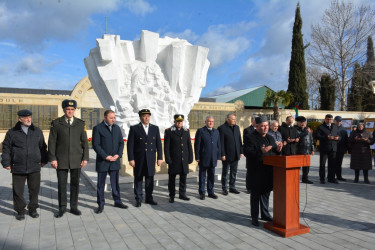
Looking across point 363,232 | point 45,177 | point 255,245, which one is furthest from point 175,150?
point 45,177

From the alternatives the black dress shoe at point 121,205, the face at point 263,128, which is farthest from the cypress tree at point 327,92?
the black dress shoe at point 121,205

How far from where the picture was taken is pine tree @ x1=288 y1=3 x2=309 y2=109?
22797 mm

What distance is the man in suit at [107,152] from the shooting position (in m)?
4.46

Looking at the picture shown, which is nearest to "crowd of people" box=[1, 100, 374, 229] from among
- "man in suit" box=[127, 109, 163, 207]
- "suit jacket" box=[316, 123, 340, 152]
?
"man in suit" box=[127, 109, 163, 207]

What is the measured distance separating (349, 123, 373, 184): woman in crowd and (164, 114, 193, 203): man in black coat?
14.7 ft

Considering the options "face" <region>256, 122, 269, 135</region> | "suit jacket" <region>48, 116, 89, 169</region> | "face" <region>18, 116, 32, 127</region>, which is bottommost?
"suit jacket" <region>48, 116, 89, 169</region>

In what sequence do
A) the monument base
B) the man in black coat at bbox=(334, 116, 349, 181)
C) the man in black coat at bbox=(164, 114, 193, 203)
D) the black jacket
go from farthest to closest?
1. the man in black coat at bbox=(334, 116, 349, 181)
2. the man in black coat at bbox=(164, 114, 193, 203)
3. the black jacket
4. the monument base

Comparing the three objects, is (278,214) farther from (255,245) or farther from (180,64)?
(180,64)

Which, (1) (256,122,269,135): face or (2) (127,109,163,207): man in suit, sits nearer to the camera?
(1) (256,122,269,135): face

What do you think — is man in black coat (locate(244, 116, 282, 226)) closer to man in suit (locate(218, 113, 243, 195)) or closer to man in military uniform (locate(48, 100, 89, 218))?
man in suit (locate(218, 113, 243, 195))

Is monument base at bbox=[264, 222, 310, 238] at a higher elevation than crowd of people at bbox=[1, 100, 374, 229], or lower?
lower

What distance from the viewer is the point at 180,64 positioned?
8.41m

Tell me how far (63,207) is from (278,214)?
3195 mm

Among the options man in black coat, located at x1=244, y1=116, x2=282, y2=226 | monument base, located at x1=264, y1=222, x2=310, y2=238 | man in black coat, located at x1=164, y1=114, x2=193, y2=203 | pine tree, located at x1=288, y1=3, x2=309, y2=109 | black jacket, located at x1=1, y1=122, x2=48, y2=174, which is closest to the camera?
monument base, located at x1=264, y1=222, x2=310, y2=238
